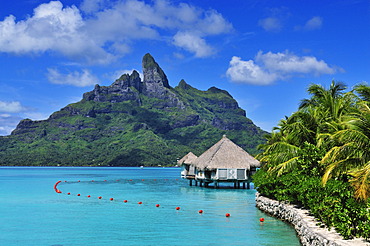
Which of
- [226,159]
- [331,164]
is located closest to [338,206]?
[331,164]

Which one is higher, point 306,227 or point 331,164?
point 331,164

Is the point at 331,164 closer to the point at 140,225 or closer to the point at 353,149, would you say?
the point at 353,149

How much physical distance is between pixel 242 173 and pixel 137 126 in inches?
5842

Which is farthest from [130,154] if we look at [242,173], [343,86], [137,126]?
[343,86]

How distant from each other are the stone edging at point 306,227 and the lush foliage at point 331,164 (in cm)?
28

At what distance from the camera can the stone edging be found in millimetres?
9752

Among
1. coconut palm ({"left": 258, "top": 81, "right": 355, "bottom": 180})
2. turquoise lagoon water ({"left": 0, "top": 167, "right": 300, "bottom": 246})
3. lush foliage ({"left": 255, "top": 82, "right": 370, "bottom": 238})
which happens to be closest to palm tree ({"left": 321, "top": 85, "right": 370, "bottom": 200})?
lush foliage ({"left": 255, "top": 82, "right": 370, "bottom": 238})

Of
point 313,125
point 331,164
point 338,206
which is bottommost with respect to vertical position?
point 338,206

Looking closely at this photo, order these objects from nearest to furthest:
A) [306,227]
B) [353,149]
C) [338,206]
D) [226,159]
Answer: [338,206]
[306,227]
[353,149]
[226,159]

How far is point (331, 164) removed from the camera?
533 inches

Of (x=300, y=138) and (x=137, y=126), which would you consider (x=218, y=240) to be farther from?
(x=137, y=126)

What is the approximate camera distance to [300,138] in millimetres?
21422

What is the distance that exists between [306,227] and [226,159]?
26.1 meters

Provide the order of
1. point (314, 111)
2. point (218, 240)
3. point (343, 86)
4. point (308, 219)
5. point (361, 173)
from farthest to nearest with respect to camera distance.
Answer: point (343, 86), point (314, 111), point (218, 240), point (308, 219), point (361, 173)
